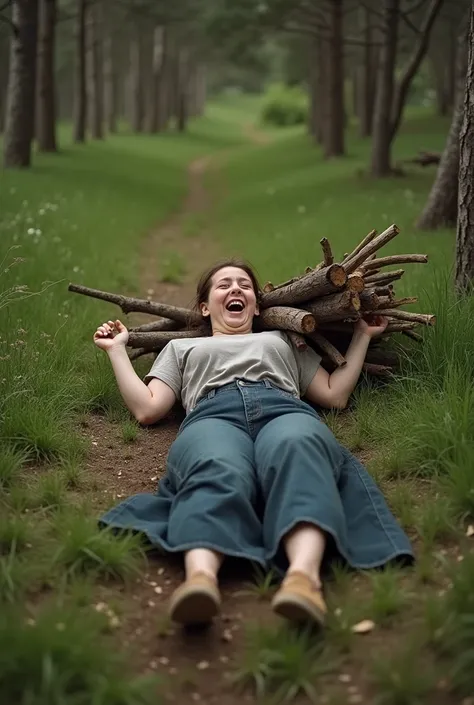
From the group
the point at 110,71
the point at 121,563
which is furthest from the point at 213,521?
the point at 110,71

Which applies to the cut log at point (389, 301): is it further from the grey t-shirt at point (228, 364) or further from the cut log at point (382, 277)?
the grey t-shirt at point (228, 364)

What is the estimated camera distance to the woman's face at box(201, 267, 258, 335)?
4.82m

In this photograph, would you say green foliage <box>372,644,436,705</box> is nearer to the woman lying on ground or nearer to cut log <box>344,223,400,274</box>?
the woman lying on ground

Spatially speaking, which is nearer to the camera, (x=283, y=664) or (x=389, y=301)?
(x=283, y=664)

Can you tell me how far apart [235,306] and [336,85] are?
1750cm

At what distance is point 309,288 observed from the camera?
506 cm

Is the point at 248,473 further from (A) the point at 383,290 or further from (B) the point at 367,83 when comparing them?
(B) the point at 367,83

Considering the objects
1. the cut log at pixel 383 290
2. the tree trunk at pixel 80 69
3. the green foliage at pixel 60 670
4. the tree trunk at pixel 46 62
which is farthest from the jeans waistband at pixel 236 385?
the tree trunk at pixel 80 69

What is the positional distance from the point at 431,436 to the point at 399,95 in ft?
45.7

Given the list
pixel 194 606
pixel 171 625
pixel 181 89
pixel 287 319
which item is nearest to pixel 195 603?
pixel 194 606

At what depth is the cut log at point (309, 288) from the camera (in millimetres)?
4871

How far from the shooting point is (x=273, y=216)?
45.9ft

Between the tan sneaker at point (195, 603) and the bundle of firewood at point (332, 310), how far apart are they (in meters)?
2.17

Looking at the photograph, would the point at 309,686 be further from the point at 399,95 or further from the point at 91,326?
the point at 399,95
